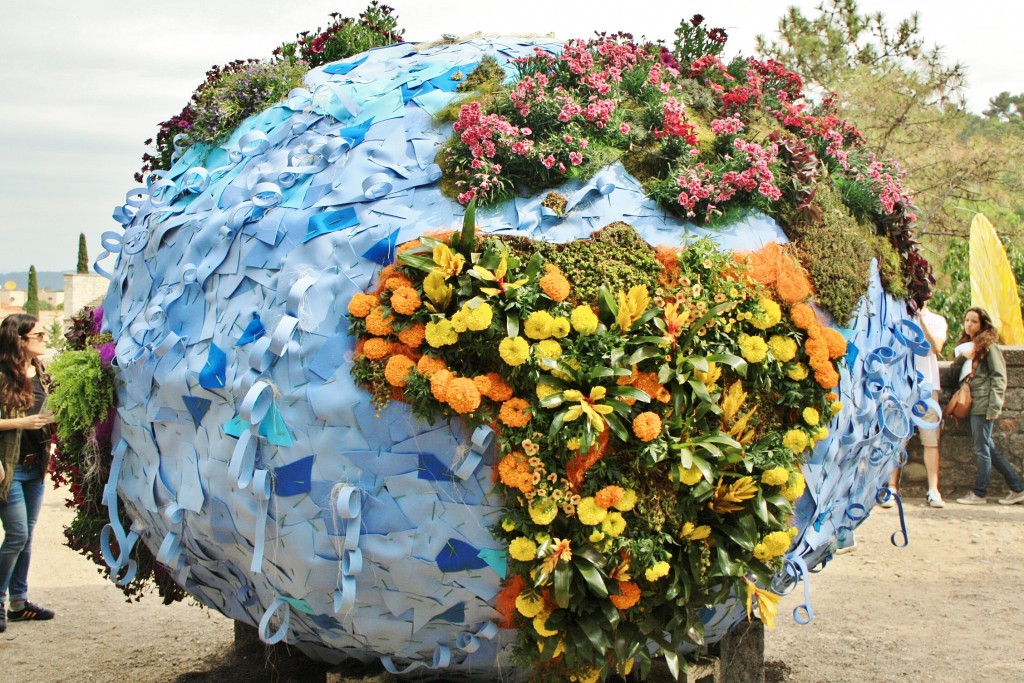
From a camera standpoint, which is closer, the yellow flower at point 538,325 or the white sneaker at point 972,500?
the yellow flower at point 538,325

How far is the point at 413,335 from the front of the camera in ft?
10.7

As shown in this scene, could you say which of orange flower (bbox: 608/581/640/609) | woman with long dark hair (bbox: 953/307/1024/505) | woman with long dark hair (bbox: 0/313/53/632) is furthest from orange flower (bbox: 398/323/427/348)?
woman with long dark hair (bbox: 953/307/1024/505)

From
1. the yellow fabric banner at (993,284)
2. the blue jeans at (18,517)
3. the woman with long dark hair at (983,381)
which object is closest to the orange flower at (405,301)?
the blue jeans at (18,517)

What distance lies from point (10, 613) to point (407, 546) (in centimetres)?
430

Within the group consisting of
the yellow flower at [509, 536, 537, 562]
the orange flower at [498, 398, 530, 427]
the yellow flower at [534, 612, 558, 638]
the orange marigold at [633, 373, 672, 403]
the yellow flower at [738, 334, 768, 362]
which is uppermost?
the yellow flower at [738, 334, 768, 362]

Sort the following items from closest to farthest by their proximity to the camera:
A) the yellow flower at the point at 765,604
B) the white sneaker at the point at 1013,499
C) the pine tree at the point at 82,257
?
the yellow flower at the point at 765,604 < the white sneaker at the point at 1013,499 < the pine tree at the point at 82,257

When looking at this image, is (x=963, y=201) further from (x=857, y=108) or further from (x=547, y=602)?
(x=547, y=602)

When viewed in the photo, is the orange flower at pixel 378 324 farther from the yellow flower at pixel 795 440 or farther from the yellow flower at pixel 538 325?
the yellow flower at pixel 795 440

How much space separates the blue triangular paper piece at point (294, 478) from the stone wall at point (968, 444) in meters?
8.18

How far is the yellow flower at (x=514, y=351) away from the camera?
315cm

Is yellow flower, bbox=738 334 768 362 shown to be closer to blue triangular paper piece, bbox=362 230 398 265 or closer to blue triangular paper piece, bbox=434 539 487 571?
blue triangular paper piece, bbox=434 539 487 571

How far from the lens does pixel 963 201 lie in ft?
54.0

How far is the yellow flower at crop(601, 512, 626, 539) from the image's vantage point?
318cm

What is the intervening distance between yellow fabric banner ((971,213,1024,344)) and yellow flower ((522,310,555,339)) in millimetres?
8823
